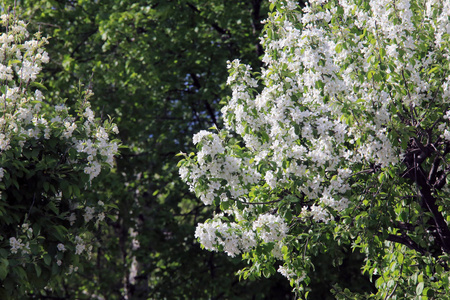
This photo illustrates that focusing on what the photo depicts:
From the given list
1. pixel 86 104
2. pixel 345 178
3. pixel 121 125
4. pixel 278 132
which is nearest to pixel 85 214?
pixel 86 104

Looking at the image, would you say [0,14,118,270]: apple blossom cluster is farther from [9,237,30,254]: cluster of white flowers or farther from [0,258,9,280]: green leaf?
[0,258,9,280]: green leaf

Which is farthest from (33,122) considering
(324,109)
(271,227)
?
(324,109)

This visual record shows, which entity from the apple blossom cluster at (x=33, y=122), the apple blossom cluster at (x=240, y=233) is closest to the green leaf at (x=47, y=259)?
the apple blossom cluster at (x=33, y=122)

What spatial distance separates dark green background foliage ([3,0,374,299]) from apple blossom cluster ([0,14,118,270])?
3.80 metres

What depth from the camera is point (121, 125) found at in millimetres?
9875

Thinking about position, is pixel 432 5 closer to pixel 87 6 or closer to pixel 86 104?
pixel 86 104

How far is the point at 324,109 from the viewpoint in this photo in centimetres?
462

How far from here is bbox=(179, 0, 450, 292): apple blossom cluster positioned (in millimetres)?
4352

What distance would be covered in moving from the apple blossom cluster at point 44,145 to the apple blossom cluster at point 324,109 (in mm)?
906

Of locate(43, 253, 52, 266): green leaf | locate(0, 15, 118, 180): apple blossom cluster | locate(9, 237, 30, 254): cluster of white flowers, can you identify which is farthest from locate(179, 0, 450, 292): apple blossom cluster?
locate(9, 237, 30, 254): cluster of white flowers

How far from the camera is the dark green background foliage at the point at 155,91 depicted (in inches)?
370

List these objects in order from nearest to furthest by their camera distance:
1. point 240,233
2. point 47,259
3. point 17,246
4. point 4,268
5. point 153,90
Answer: point 4,268
point 17,246
point 47,259
point 240,233
point 153,90

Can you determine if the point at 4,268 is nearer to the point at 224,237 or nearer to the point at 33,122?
the point at 33,122

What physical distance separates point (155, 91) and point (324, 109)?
5728 mm
